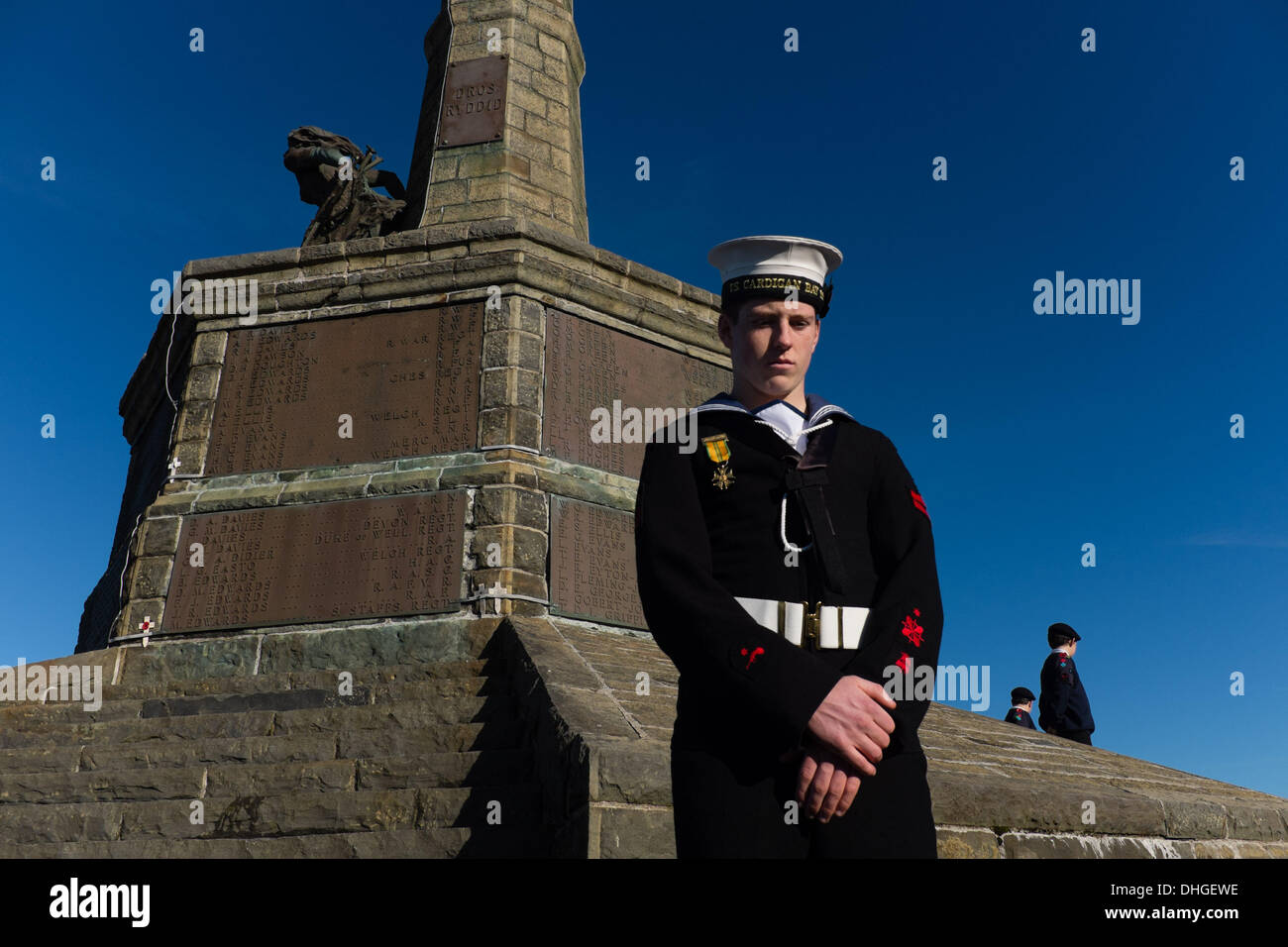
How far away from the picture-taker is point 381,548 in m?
7.50

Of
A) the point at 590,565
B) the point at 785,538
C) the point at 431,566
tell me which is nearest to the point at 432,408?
the point at 431,566

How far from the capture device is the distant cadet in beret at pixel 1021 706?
9.41 metres

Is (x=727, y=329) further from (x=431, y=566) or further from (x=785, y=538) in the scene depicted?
(x=431, y=566)

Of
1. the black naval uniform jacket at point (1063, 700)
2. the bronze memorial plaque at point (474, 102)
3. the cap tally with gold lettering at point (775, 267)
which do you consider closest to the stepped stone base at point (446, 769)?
the black naval uniform jacket at point (1063, 700)

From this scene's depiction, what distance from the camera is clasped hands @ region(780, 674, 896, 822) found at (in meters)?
1.83

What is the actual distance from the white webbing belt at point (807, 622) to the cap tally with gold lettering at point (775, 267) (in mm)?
753

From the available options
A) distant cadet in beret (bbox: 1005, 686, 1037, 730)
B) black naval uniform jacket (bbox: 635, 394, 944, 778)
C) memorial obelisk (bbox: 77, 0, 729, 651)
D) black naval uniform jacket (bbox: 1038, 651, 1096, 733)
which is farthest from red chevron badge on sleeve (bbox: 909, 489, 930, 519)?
distant cadet in beret (bbox: 1005, 686, 1037, 730)

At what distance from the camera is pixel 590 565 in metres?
7.70

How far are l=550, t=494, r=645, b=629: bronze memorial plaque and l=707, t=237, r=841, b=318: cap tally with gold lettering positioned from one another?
5266 mm

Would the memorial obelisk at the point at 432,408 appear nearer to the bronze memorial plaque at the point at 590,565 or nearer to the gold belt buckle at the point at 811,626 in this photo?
the bronze memorial plaque at the point at 590,565
